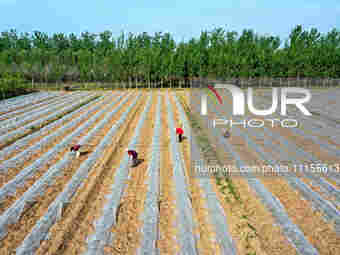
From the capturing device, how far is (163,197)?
6.85 metres

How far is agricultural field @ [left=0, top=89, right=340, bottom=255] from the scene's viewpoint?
16.7 feet

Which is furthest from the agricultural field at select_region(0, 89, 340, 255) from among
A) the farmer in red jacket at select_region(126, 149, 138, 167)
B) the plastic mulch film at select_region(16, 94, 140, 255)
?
the farmer in red jacket at select_region(126, 149, 138, 167)

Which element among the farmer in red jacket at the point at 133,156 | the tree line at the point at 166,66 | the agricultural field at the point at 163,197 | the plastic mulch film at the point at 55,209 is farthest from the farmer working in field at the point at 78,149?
the tree line at the point at 166,66

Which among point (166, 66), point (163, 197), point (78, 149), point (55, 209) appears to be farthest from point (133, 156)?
point (166, 66)

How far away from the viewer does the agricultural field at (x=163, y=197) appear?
5.10m

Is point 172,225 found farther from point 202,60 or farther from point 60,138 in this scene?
point 202,60

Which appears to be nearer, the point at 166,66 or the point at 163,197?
the point at 163,197

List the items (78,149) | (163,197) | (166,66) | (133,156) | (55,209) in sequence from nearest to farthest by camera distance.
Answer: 1. (55,209)
2. (163,197)
3. (133,156)
4. (78,149)
5. (166,66)

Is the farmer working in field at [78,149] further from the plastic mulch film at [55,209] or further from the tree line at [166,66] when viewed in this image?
the tree line at [166,66]

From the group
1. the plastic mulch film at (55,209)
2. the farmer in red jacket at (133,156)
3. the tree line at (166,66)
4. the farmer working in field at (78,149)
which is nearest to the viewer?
the plastic mulch film at (55,209)

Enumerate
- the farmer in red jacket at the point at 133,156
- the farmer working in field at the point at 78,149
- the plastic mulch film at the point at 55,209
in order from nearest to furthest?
1. the plastic mulch film at the point at 55,209
2. the farmer in red jacket at the point at 133,156
3. the farmer working in field at the point at 78,149

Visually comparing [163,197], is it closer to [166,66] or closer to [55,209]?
[55,209]

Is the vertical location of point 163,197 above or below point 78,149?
below

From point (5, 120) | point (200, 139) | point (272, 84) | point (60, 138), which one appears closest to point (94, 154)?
point (60, 138)
